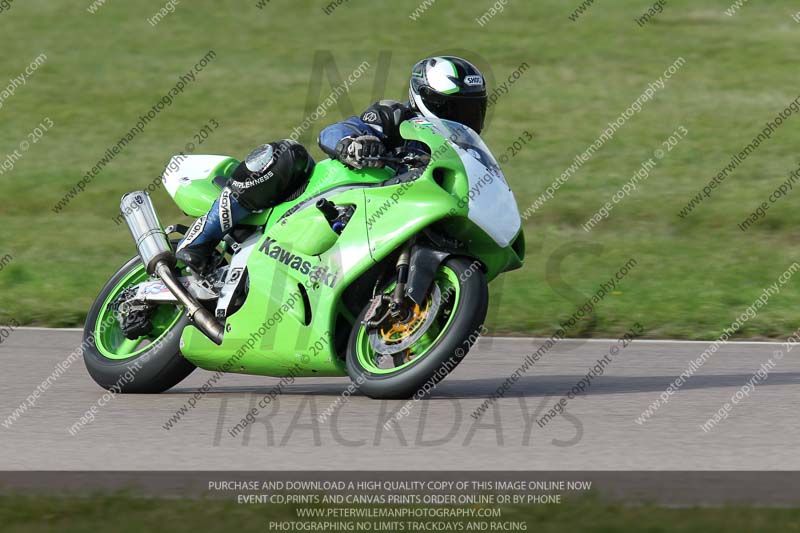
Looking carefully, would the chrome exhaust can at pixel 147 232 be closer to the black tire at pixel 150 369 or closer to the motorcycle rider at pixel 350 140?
the motorcycle rider at pixel 350 140

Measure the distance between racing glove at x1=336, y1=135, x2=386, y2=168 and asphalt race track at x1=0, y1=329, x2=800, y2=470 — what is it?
1.18 meters

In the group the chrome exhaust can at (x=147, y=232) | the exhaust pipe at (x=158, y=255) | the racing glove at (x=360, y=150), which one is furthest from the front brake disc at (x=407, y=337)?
the chrome exhaust can at (x=147, y=232)

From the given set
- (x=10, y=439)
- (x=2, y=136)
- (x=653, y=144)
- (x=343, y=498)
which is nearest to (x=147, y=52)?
(x=2, y=136)

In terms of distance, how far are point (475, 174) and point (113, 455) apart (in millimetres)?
2232

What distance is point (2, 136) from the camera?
18.5 metres

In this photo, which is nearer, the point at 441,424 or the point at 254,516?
the point at 254,516

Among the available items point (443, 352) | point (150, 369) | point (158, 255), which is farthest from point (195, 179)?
point (443, 352)

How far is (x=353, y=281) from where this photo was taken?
22.8 feet

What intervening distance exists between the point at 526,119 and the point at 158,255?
11.1 m

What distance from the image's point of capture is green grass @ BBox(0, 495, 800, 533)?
454 cm

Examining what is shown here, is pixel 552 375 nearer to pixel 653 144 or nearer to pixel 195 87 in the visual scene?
pixel 653 144

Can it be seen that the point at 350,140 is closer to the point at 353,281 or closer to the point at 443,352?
the point at 353,281

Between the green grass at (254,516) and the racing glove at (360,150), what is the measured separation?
98.3 inches

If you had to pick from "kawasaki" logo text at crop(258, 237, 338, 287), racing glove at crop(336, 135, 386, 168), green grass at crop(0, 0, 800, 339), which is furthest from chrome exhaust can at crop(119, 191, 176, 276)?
green grass at crop(0, 0, 800, 339)
